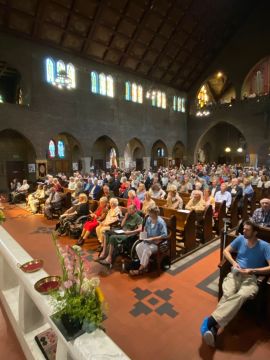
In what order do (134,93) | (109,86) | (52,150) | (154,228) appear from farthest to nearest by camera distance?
(134,93) → (109,86) → (52,150) → (154,228)

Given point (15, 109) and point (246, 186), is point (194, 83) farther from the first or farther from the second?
point (246, 186)

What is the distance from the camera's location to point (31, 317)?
2.52 meters

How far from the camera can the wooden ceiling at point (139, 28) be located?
12.6 metres

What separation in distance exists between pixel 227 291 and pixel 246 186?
5246 millimetres

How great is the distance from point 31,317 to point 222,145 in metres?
27.3

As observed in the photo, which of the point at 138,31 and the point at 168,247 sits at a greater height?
the point at 138,31

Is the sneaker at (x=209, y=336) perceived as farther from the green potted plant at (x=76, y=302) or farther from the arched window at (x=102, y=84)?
the arched window at (x=102, y=84)

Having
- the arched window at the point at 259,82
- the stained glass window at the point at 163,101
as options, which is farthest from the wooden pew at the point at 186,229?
the arched window at the point at 259,82

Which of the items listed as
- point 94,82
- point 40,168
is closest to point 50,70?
point 94,82

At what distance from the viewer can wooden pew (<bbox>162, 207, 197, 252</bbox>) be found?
202 inches

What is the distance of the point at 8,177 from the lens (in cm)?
1464

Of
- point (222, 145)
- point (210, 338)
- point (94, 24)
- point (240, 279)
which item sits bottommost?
point (210, 338)

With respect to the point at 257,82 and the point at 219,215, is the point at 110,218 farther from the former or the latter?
the point at 257,82

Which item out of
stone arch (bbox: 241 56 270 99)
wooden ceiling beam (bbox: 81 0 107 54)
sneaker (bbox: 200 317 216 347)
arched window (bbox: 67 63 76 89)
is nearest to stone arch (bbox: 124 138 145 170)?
arched window (bbox: 67 63 76 89)
